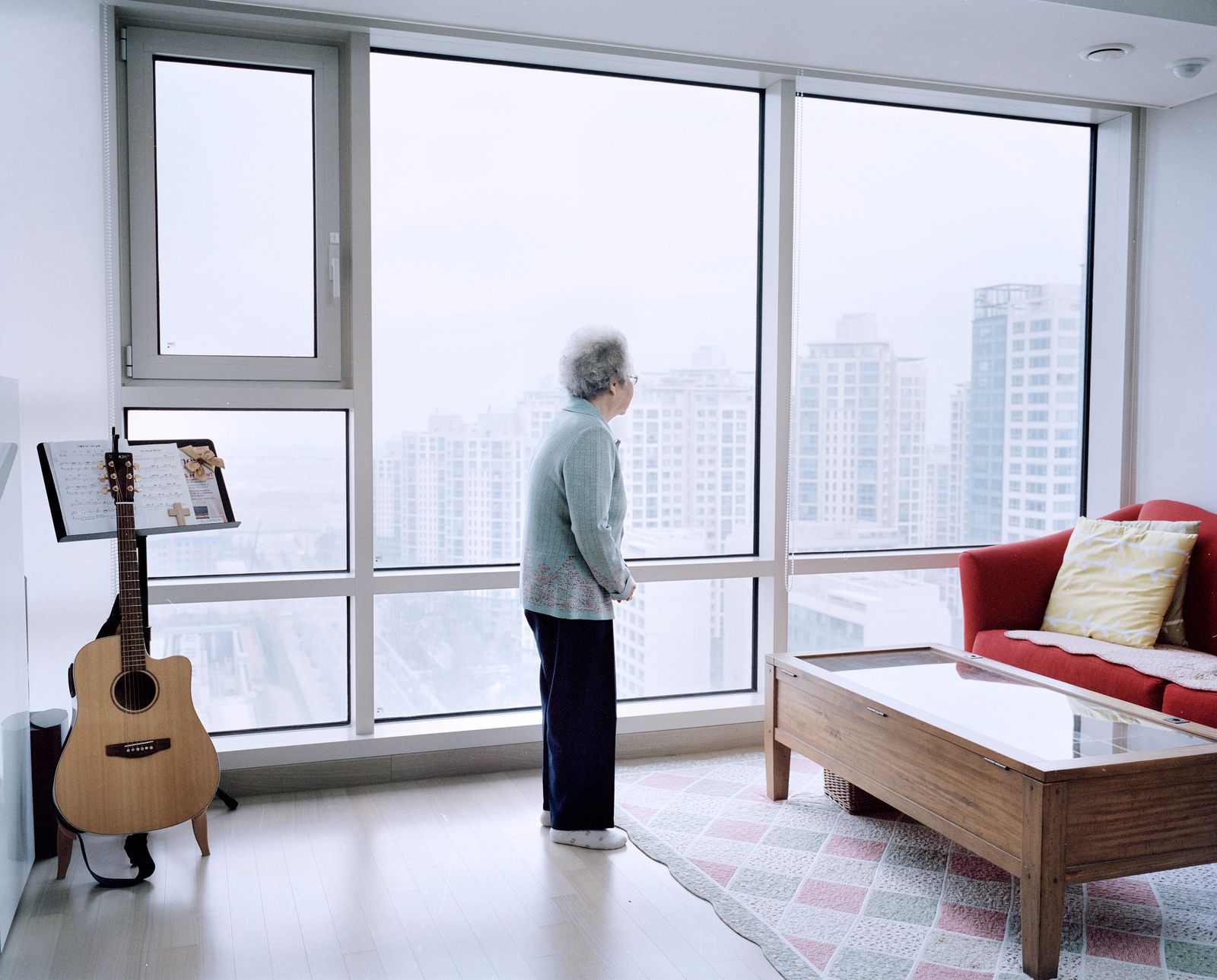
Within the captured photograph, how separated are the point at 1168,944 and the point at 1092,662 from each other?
1195 millimetres

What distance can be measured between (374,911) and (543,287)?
2.29m

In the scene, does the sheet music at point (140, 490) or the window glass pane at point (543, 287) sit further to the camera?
the window glass pane at point (543, 287)

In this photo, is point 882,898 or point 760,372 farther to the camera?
point 760,372

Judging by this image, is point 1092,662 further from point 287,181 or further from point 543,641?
point 287,181

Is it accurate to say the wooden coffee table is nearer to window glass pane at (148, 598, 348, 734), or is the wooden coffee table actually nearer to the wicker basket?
the wicker basket

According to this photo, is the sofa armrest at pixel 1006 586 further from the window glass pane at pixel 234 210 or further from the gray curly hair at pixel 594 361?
the window glass pane at pixel 234 210

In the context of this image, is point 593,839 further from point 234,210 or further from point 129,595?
point 234,210

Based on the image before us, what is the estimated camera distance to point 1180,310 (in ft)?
14.3

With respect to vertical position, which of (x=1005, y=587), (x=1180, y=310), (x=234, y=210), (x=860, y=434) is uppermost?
(x=234, y=210)

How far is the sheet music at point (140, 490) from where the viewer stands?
2.75 m

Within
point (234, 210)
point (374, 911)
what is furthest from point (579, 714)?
point (234, 210)

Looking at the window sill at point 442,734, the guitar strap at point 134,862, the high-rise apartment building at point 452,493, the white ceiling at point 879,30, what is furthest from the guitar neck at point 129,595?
the white ceiling at point 879,30

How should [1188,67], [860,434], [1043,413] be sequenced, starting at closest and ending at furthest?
[1188,67]
[860,434]
[1043,413]

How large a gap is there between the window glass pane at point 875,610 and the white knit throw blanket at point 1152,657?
2.01 ft
